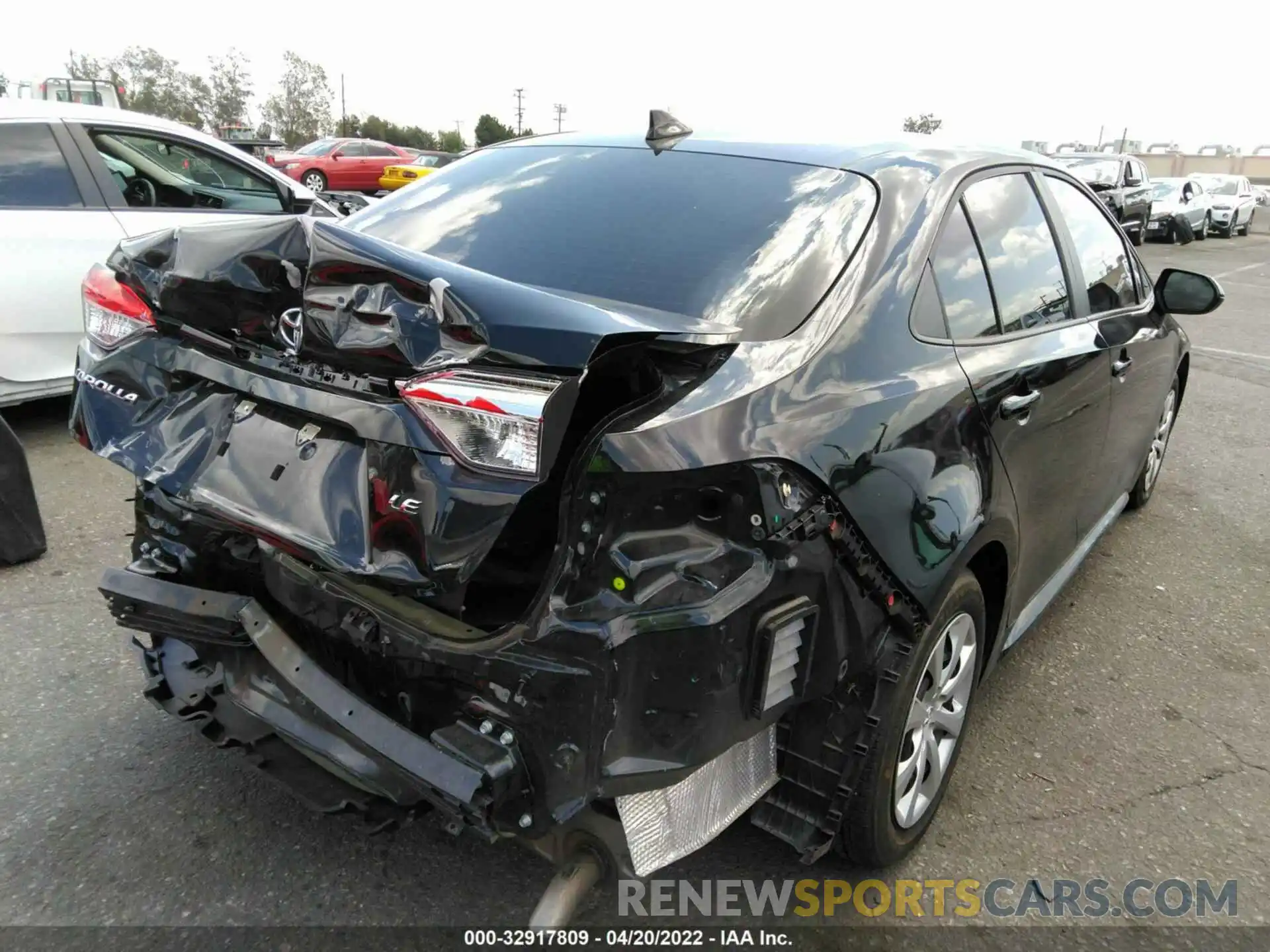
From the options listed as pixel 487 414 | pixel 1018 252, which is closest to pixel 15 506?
pixel 487 414

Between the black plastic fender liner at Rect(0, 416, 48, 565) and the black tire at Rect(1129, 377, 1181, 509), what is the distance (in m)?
4.97

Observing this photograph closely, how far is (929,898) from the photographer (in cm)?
235

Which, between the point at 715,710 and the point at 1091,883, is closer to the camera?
the point at 715,710

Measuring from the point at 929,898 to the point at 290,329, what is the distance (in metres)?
2.07

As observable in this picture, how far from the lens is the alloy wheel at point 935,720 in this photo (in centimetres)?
229

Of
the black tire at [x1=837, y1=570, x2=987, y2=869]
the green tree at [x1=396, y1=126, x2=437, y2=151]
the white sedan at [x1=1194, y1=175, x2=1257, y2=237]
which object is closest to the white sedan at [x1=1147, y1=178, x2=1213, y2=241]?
the white sedan at [x1=1194, y1=175, x2=1257, y2=237]

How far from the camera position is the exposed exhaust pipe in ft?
5.98

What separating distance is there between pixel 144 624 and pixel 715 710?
1.44m

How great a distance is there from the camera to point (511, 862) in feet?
7.75

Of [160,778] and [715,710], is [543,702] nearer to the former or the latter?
[715,710]

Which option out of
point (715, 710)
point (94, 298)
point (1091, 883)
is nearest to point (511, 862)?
point (715, 710)

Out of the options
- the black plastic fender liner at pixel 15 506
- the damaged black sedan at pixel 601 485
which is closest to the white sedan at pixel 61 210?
the black plastic fender liner at pixel 15 506

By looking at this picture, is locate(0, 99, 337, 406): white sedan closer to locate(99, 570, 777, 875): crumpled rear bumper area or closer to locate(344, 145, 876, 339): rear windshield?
locate(344, 145, 876, 339): rear windshield

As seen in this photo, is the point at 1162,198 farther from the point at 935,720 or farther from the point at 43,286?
the point at 935,720
